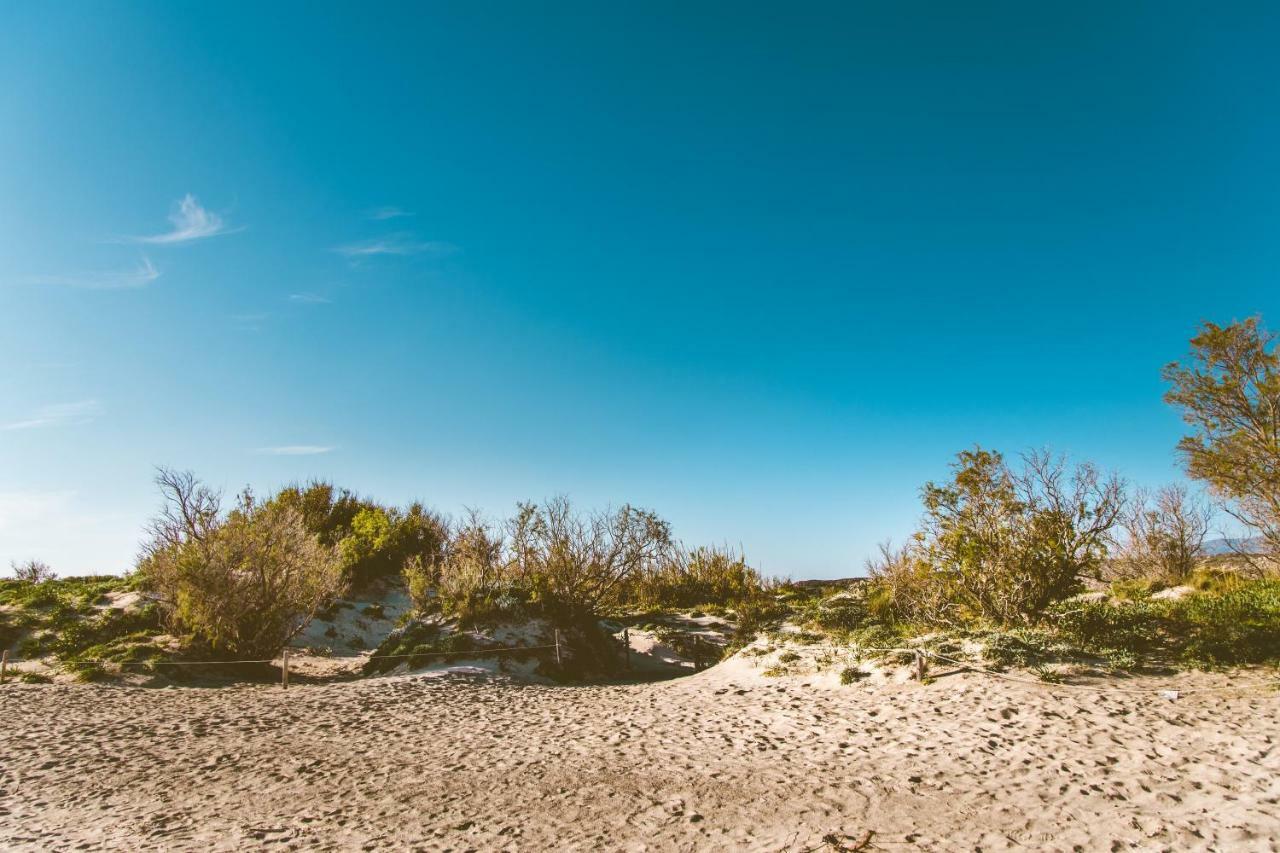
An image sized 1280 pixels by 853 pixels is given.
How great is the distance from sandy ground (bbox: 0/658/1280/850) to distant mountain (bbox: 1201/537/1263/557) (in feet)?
45.7

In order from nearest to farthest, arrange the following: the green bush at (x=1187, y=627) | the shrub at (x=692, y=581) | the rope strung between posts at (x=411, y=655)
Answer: the green bush at (x=1187, y=627) < the rope strung between posts at (x=411, y=655) < the shrub at (x=692, y=581)

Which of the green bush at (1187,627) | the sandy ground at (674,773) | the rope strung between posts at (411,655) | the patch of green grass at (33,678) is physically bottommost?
the sandy ground at (674,773)

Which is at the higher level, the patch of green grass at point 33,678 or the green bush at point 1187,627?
the green bush at point 1187,627

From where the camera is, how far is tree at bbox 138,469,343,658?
50.7 feet

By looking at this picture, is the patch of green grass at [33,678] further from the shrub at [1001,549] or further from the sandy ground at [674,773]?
the shrub at [1001,549]

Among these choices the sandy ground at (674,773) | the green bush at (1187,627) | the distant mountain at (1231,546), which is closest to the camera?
the sandy ground at (674,773)

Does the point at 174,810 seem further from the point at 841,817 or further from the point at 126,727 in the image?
the point at 841,817

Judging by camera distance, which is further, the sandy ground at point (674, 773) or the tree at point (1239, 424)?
the tree at point (1239, 424)

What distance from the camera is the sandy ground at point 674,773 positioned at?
6.17 metres

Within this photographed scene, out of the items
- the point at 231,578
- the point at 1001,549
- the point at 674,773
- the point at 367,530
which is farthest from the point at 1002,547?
the point at 367,530

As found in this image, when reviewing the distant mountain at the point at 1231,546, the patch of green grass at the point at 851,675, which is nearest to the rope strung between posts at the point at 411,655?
the patch of green grass at the point at 851,675

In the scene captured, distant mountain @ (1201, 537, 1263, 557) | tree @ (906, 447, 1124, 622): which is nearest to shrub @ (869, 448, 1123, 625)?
tree @ (906, 447, 1124, 622)

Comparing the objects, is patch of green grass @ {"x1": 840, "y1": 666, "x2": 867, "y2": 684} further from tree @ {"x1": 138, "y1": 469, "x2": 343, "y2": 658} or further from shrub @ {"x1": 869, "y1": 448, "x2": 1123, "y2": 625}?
tree @ {"x1": 138, "y1": 469, "x2": 343, "y2": 658}

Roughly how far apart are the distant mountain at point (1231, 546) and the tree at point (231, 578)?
28906 mm
